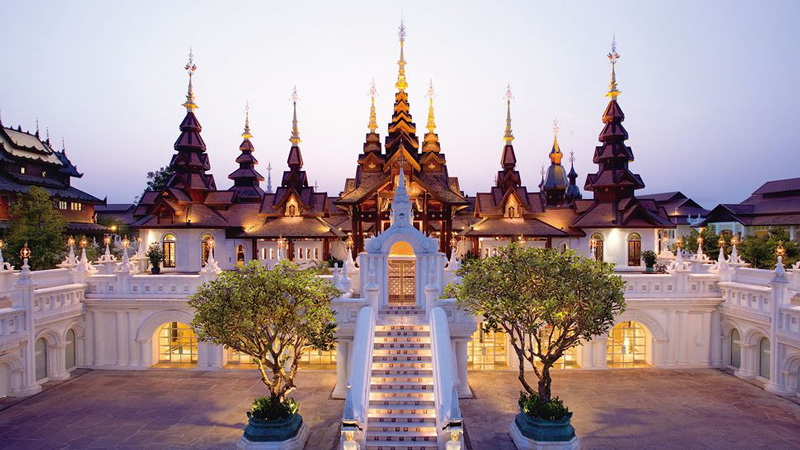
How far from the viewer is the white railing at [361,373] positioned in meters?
13.2

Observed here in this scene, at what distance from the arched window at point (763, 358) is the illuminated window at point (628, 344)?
4.45 metres

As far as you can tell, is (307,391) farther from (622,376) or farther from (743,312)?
(743,312)

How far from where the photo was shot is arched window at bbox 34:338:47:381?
65.8 ft

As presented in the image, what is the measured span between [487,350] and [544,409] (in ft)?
28.0

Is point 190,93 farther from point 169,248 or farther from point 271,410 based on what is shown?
point 271,410

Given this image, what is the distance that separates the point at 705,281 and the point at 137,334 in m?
27.0

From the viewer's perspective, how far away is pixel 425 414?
47.6 ft

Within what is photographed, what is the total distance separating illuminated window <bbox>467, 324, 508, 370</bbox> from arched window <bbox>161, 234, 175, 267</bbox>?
88.5 ft

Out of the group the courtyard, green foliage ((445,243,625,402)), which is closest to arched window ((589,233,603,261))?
the courtyard

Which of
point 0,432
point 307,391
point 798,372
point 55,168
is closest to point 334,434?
point 307,391

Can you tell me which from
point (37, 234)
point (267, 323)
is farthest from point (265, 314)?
point (37, 234)

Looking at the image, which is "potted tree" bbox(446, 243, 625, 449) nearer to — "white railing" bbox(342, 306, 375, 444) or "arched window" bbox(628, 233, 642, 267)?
"white railing" bbox(342, 306, 375, 444)

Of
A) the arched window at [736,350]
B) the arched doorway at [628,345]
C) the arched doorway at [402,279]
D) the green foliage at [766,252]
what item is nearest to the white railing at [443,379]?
the arched doorway at [402,279]

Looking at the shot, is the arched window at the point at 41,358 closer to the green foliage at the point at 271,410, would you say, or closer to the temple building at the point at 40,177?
the green foliage at the point at 271,410
